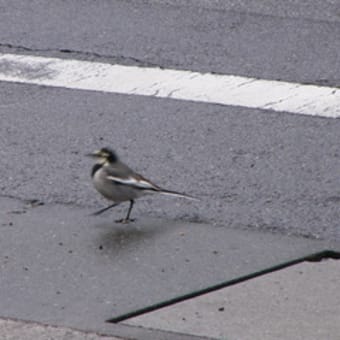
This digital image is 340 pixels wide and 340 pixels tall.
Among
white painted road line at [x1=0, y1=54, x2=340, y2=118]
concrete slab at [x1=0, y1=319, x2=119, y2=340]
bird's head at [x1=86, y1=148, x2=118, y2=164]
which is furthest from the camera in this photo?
white painted road line at [x1=0, y1=54, x2=340, y2=118]

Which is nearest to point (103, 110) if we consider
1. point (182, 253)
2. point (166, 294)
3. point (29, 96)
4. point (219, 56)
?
point (29, 96)

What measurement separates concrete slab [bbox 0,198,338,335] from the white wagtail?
0.14m

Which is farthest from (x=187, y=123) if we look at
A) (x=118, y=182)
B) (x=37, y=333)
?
(x=37, y=333)

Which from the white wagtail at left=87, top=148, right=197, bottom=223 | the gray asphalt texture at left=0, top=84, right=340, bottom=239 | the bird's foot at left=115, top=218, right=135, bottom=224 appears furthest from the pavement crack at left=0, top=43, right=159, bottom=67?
the bird's foot at left=115, top=218, right=135, bottom=224

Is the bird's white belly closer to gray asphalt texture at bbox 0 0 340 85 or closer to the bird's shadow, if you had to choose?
the bird's shadow

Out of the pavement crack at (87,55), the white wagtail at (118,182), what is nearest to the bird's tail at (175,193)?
the white wagtail at (118,182)

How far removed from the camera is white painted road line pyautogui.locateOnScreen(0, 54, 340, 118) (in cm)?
892

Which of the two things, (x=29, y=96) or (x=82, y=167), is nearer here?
(x=82, y=167)

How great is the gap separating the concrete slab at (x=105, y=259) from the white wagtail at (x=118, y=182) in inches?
5.4

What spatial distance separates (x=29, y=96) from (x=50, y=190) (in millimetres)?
1666

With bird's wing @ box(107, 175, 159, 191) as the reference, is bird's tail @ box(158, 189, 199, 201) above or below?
above

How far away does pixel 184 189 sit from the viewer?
24.5 feet

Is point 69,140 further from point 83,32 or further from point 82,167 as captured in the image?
point 83,32

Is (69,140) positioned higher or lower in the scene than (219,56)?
lower
